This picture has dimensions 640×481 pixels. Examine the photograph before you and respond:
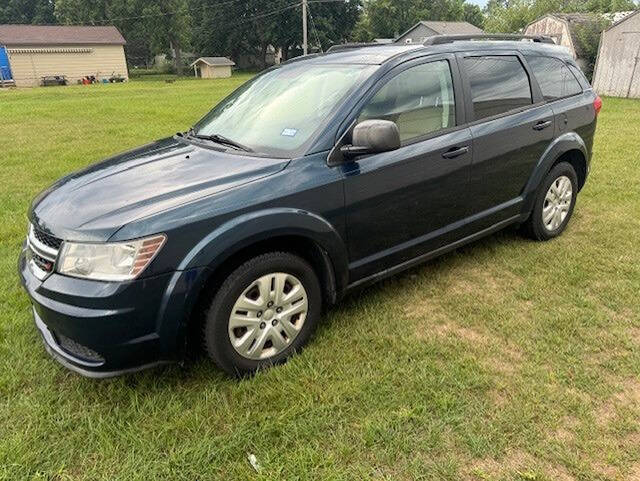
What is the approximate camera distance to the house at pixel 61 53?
4131 centimetres

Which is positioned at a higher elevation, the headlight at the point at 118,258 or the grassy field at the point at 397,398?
the headlight at the point at 118,258

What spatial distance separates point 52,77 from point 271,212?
155 feet

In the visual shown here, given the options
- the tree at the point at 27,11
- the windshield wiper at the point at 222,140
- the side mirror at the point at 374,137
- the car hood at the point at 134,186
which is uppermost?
the tree at the point at 27,11

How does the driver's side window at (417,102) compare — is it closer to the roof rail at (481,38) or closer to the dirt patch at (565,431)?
the roof rail at (481,38)

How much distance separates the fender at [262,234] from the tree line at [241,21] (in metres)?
53.3

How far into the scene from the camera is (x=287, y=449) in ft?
7.68

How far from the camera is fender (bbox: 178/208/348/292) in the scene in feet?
8.00

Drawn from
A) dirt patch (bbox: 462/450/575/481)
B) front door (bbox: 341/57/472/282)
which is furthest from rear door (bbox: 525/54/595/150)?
dirt patch (bbox: 462/450/575/481)

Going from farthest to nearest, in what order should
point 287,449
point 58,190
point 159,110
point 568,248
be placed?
point 159,110 < point 568,248 < point 58,190 < point 287,449

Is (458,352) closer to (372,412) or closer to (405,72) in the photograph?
(372,412)

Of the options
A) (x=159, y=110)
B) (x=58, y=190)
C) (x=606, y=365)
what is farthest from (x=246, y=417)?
(x=159, y=110)

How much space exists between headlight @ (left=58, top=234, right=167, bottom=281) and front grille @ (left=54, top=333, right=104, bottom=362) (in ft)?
1.20

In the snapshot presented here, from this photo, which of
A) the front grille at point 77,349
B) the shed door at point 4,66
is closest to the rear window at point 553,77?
the front grille at point 77,349

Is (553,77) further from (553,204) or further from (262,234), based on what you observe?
(262,234)
